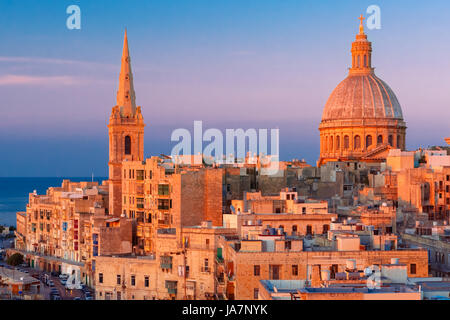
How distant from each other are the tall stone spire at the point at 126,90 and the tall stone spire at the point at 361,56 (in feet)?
75.4

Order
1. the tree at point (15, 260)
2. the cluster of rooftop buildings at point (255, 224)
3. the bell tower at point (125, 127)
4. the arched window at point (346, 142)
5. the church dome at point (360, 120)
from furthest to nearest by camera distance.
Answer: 1. the arched window at point (346, 142)
2. the church dome at point (360, 120)
3. the tree at point (15, 260)
4. the bell tower at point (125, 127)
5. the cluster of rooftop buildings at point (255, 224)

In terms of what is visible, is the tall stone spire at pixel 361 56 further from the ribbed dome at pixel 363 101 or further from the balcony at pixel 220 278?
the balcony at pixel 220 278

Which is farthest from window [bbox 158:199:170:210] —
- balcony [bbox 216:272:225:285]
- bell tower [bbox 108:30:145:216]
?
balcony [bbox 216:272:225:285]

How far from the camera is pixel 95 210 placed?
51.3 metres

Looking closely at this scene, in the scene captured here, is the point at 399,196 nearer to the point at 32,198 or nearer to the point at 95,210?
the point at 95,210

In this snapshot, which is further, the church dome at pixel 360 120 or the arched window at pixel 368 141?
the arched window at pixel 368 141

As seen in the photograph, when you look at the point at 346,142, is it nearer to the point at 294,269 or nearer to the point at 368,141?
the point at 368,141

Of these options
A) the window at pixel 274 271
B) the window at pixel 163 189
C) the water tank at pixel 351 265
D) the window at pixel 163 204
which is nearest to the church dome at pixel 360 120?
the window at pixel 163 189

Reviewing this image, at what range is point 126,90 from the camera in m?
56.0

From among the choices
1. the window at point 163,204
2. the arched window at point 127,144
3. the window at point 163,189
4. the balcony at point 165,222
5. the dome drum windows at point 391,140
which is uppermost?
the dome drum windows at point 391,140

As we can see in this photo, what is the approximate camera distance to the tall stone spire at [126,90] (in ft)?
182
